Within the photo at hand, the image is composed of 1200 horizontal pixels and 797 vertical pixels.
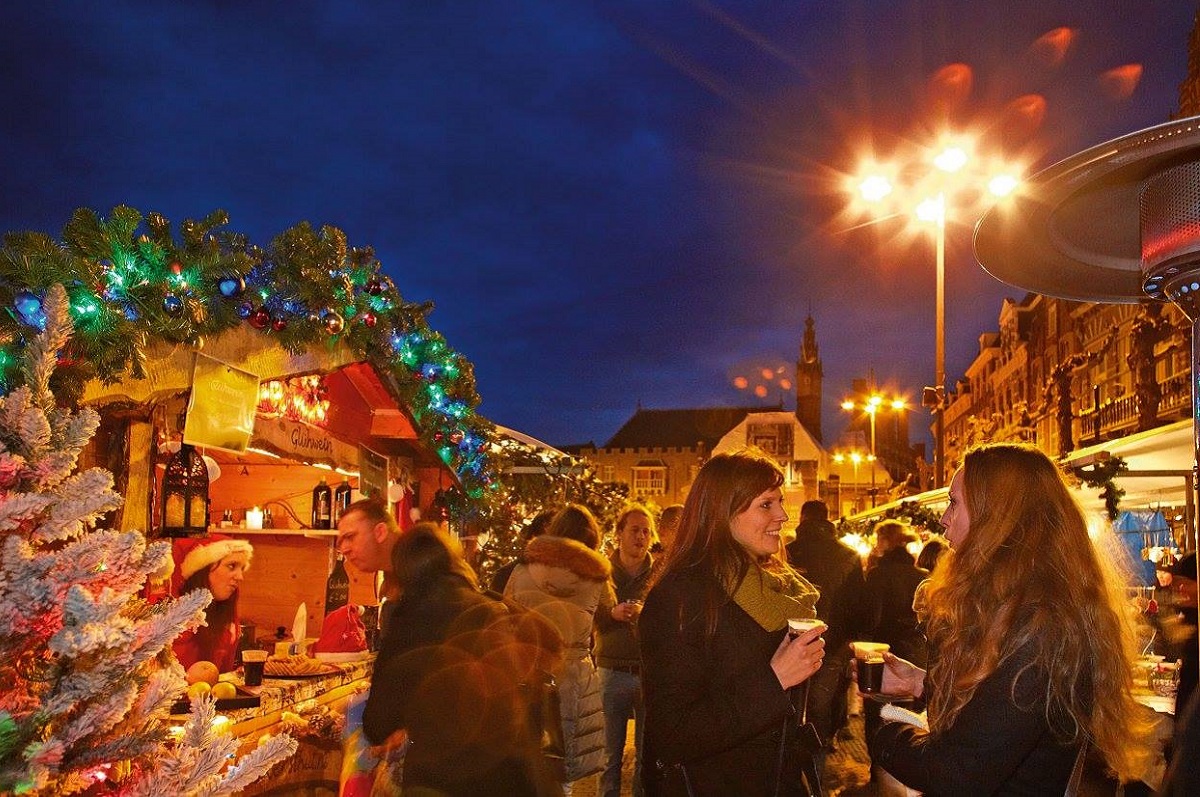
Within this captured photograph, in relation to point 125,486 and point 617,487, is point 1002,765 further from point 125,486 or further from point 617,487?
point 617,487

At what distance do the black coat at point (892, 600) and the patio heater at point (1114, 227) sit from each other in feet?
15.3

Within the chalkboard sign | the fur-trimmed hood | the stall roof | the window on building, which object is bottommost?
the fur-trimmed hood

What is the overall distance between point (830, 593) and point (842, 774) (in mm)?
1572

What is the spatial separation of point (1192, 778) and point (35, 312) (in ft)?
10.0

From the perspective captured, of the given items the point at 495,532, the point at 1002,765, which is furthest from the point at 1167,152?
the point at 495,532

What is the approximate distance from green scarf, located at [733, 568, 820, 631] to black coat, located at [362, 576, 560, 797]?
3.02 feet

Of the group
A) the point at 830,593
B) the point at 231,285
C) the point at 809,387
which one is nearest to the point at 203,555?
the point at 231,285

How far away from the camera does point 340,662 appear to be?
→ 5.19 meters

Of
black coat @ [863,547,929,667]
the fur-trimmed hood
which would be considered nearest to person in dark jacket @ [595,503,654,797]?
the fur-trimmed hood

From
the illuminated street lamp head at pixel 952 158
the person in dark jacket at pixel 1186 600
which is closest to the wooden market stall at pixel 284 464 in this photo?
the person in dark jacket at pixel 1186 600

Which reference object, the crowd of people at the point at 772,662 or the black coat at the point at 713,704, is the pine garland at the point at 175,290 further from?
the black coat at the point at 713,704

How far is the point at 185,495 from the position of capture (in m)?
3.95

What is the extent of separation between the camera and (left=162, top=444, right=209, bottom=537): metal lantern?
383 centimetres

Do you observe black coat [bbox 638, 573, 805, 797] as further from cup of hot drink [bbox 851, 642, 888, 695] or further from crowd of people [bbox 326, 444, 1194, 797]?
cup of hot drink [bbox 851, 642, 888, 695]
